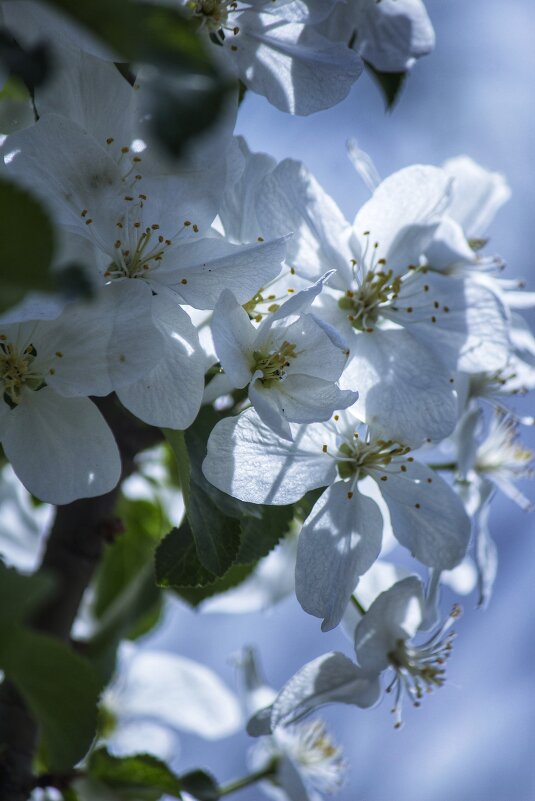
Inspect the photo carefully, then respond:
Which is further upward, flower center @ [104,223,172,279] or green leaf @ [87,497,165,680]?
flower center @ [104,223,172,279]

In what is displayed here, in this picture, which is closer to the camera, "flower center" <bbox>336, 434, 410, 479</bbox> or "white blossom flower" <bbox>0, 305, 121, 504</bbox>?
"white blossom flower" <bbox>0, 305, 121, 504</bbox>

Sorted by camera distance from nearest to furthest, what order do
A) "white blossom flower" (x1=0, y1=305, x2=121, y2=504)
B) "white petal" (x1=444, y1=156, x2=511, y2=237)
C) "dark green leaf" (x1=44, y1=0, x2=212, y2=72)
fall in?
"dark green leaf" (x1=44, y1=0, x2=212, y2=72) < "white blossom flower" (x1=0, y1=305, x2=121, y2=504) < "white petal" (x1=444, y1=156, x2=511, y2=237)

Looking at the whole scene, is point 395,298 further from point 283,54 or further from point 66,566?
point 66,566

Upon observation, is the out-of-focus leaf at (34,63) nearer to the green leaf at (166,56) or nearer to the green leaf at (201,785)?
the green leaf at (166,56)

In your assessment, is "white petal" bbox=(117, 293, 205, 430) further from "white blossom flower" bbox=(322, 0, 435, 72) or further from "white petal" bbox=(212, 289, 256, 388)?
"white blossom flower" bbox=(322, 0, 435, 72)

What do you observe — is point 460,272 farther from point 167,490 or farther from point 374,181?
point 167,490

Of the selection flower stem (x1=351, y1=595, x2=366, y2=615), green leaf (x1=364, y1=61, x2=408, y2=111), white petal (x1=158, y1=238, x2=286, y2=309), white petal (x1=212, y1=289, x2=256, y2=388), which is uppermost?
green leaf (x1=364, y1=61, x2=408, y2=111)

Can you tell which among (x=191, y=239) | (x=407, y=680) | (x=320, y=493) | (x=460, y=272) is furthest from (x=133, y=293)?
(x=407, y=680)

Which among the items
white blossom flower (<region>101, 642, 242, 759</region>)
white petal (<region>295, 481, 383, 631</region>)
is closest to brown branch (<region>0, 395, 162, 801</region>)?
white petal (<region>295, 481, 383, 631</region>)
